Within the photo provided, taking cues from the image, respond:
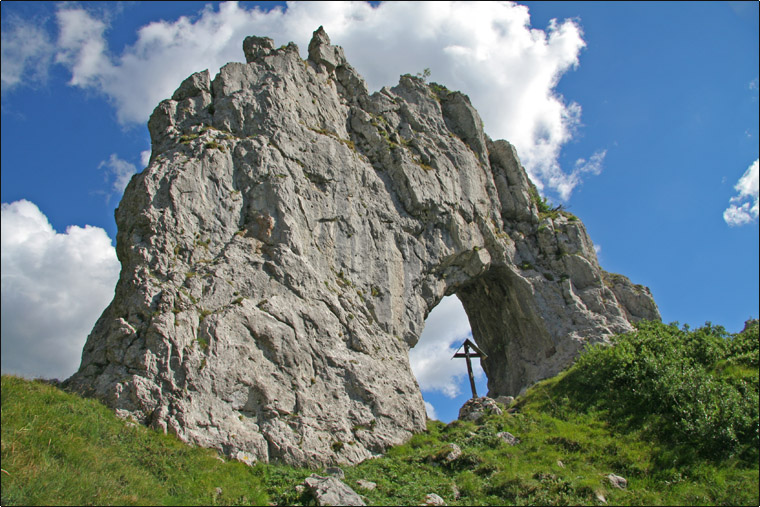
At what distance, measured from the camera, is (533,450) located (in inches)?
777

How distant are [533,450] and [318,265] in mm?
11641

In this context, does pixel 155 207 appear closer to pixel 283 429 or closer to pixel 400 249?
pixel 283 429

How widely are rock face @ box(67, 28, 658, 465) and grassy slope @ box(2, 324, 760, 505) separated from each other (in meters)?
1.77

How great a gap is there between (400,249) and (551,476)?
1418 cm

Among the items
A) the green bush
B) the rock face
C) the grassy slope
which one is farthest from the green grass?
the green bush

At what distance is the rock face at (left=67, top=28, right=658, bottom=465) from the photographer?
712 inches

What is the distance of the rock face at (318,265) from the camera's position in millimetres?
18078

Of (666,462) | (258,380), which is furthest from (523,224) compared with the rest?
(258,380)

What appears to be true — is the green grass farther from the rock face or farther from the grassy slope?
the rock face

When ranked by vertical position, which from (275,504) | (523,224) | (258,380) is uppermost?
(523,224)

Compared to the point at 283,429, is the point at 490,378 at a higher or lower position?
higher

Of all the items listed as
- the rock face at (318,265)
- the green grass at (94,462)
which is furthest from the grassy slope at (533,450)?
the rock face at (318,265)

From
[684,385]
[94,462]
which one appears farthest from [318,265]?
[684,385]

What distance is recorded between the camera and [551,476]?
1694 centimetres
